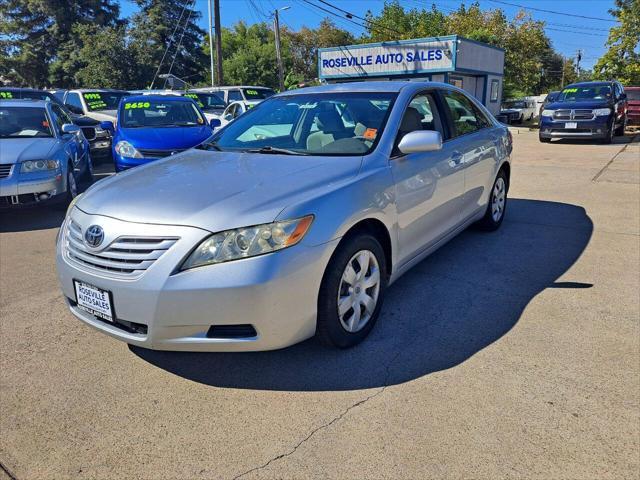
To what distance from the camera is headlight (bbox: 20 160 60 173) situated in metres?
6.35

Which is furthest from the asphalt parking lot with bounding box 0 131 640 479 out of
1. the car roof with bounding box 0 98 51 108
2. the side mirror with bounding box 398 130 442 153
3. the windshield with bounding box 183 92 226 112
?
the windshield with bounding box 183 92 226 112

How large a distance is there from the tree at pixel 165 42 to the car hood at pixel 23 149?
32.2 metres

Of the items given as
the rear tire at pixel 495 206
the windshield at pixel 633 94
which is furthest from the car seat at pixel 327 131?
the windshield at pixel 633 94

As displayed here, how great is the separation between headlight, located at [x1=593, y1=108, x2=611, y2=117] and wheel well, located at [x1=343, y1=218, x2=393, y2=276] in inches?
552

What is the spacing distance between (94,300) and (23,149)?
4725 millimetres

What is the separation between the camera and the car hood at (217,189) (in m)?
2.62

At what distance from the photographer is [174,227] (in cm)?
256

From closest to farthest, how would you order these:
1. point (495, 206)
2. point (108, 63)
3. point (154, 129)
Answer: point (495, 206)
point (154, 129)
point (108, 63)

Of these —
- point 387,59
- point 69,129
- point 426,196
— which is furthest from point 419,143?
point 387,59

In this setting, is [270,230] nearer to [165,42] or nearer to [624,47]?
[624,47]

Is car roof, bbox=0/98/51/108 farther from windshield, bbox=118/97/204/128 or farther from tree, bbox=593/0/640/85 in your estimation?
tree, bbox=593/0/640/85

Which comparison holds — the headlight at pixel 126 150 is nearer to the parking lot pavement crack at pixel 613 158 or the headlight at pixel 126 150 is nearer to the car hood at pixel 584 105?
the parking lot pavement crack at pixel 613 158

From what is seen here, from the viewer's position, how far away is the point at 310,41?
63.5 m

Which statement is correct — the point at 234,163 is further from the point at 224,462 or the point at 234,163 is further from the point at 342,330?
the point at 224,462
